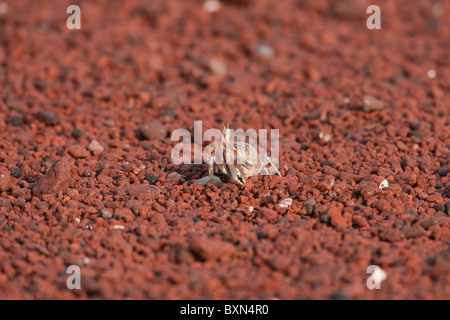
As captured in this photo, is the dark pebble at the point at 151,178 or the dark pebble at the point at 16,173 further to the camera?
the dark pebble at the point at 16,173

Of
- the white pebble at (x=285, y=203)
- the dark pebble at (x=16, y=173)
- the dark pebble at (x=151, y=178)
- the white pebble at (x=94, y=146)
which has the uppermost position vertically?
the white pebble at (x=94, y=146)

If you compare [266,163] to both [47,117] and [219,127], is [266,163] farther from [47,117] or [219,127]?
[47,117]

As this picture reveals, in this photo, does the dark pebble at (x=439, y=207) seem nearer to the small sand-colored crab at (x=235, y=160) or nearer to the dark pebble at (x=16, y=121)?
the small sand-colored crab at (x=235, y=160)

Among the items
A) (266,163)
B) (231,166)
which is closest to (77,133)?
(231,166)

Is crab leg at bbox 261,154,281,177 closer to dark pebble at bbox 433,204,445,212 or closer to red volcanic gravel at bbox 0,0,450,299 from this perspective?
red volcanic gravel at bbox 0,0,450,299

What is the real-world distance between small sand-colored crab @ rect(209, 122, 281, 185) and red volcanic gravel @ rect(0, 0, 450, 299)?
11 centimetres

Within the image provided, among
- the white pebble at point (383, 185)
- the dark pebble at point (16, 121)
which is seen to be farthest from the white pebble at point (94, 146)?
the white pebble at point (383, 185)

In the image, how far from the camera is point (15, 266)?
4.06 m

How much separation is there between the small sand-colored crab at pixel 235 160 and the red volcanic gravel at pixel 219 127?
11 centimetres

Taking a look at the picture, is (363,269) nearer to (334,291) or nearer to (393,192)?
(334,291)

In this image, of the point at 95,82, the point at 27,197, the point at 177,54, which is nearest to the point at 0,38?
the point at 95,82

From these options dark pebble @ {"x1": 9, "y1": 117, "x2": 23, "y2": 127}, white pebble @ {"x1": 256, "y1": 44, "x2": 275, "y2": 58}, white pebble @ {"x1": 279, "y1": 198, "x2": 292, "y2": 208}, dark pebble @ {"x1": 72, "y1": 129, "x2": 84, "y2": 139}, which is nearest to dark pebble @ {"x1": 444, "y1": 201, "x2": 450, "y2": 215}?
white pebble @ {"x1": 279, "y1": 198, "x2": 292, "y2": 208}

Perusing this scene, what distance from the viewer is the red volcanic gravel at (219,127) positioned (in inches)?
157

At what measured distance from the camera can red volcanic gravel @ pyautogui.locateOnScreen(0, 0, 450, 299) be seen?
3984 mm
